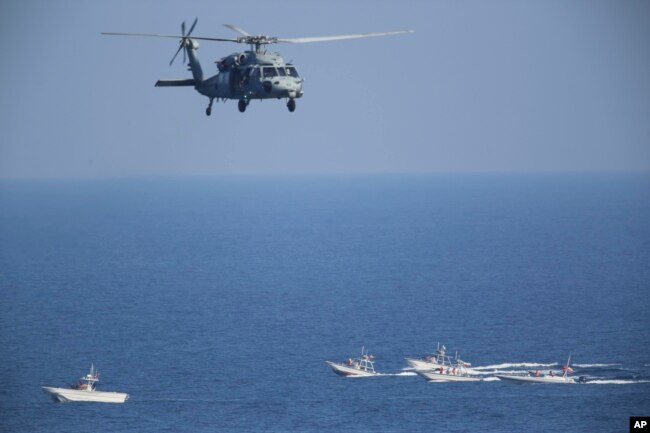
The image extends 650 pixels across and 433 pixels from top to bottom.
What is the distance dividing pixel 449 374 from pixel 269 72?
101 m

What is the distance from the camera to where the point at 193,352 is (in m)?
179

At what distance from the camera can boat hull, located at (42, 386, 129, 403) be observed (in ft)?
495

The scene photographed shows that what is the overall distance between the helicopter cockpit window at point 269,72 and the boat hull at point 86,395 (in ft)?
303

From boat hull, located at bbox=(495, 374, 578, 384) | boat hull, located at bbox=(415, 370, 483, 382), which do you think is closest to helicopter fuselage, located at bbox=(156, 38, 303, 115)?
boat hull, located at bbox=(415, 370, 483, 382)

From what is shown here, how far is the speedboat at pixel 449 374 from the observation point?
15975 cm

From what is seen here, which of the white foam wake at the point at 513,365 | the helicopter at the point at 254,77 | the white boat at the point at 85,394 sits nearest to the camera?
the helicopter at the point at 254,77

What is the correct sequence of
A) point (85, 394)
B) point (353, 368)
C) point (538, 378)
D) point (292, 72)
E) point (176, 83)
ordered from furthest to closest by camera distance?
point (353, 368), point (538, 378), point (85, 394), point (176, 83), point (292, 72)

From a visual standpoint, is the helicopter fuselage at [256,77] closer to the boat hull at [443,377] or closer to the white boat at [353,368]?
the white boat at [353,368]

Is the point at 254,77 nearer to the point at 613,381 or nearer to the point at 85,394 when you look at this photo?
the point at 85,394

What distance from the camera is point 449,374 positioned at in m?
161

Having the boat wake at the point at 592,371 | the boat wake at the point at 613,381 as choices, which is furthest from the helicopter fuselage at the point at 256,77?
the boat wake at the point at 613,381

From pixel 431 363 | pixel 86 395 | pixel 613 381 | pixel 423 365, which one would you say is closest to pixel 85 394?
pixel 86 395

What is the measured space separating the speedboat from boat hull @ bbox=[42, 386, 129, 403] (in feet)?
141

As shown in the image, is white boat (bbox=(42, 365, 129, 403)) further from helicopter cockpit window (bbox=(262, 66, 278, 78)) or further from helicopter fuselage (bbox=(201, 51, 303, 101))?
helicopter cockpit window (bbox=(262, 66, 278, 78))
